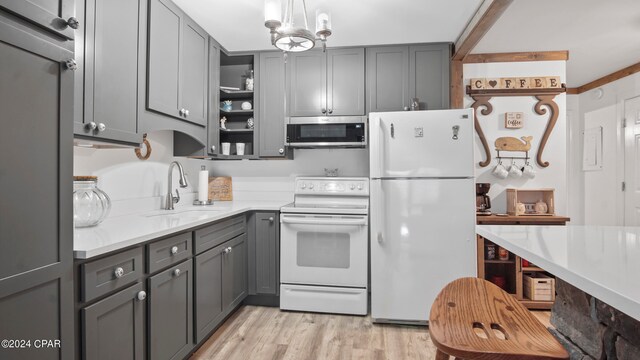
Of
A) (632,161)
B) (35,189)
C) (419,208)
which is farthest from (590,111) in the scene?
(35,189)

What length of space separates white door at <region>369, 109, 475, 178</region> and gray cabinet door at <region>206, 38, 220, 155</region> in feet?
4.46

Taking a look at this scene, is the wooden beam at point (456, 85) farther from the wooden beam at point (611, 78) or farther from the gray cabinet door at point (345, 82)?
the wooden beam at point (611, 78)

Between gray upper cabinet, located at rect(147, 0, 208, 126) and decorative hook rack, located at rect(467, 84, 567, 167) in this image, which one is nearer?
gray upper cabinet, located at rect(147, 0, 208, 126)

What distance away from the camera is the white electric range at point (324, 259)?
2.63 meters

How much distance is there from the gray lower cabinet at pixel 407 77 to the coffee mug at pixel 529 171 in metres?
1.01

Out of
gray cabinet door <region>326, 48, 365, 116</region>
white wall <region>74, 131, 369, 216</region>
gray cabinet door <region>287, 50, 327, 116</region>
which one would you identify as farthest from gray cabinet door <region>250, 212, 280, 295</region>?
gray cabinet door <region>326, 48, 365, 116</region>

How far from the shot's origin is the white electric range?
2.63m

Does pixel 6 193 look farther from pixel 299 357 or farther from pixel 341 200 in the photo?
pixel 341 200

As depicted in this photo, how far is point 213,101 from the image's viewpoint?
9.34ft

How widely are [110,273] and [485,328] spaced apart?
138cm

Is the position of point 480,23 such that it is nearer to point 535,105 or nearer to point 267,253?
point 535,105

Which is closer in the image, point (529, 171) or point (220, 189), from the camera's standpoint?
point (529, 171)

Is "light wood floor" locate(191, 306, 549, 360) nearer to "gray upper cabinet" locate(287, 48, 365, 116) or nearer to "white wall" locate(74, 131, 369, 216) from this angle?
"white wall" locate(74, 131, 369, 216)

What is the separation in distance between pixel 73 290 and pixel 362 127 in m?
2.35
